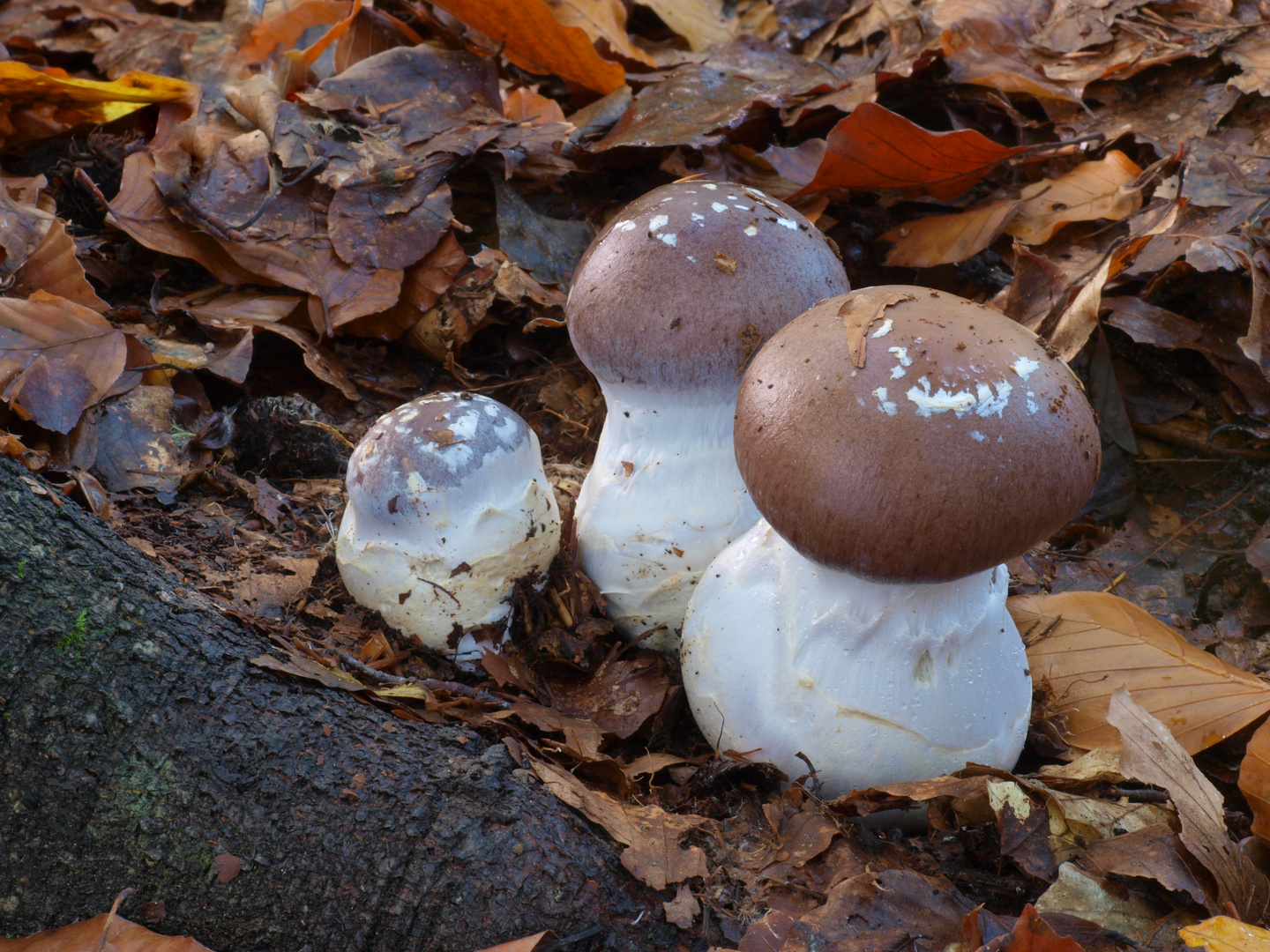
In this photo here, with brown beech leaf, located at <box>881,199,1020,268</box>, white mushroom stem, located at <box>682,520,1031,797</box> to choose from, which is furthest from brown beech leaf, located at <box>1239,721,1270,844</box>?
brown beech leaf, located at <box>881,199,1020,268</box>

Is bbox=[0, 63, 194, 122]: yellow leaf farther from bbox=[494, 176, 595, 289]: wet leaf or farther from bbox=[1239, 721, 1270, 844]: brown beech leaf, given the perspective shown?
bbox=[1239, 721, 1270, 844]: brown beech leaf

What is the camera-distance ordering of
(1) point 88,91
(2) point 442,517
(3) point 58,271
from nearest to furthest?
1. (2) point 442,517
2. (3) point 58,271
3. (1) point 88,91

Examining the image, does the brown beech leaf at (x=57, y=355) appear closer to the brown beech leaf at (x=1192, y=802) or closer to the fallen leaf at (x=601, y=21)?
the fallen leaf at (x=601, y=21)

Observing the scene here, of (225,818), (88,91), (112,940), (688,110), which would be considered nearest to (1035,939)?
(225,818)

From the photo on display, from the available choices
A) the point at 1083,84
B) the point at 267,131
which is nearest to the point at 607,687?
the point at 267,131

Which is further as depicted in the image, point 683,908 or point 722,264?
point 722,264

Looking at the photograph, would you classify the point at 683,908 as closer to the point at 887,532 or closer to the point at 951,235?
the point at 887,532

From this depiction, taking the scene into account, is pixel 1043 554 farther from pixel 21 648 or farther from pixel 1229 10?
pixel 21 648
